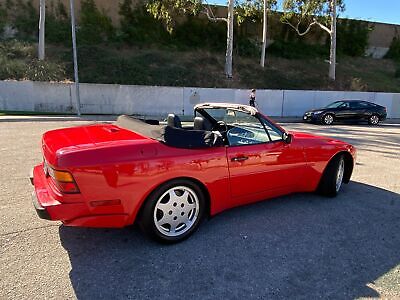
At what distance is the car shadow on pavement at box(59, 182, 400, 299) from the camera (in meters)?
2.35

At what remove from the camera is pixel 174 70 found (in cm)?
2231

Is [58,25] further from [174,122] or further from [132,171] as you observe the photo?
[132,171]

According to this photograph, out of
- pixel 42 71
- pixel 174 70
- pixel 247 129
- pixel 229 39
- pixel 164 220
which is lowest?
pixel 164 220

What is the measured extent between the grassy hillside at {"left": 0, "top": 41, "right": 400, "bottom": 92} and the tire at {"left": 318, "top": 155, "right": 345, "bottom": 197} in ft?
57.8

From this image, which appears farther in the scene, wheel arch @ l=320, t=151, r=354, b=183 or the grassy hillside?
the grassy hillside

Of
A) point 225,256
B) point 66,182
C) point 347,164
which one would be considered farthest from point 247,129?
point 66,182

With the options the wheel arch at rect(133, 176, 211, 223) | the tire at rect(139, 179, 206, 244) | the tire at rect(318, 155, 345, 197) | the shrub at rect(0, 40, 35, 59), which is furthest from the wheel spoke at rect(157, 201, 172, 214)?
the shrub at rect(0, 40, 35, 59)

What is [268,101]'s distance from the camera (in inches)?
753

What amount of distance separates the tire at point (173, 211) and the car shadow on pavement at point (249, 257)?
0.13m

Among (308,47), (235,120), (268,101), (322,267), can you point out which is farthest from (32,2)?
(322,267)

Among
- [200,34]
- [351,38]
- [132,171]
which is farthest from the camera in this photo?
[351,38]

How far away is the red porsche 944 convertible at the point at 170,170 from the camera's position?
253 cm

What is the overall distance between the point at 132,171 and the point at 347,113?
51.9 feet

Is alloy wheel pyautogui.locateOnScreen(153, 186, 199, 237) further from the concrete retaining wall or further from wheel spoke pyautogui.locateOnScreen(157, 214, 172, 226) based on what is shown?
the concrete retaining wall
